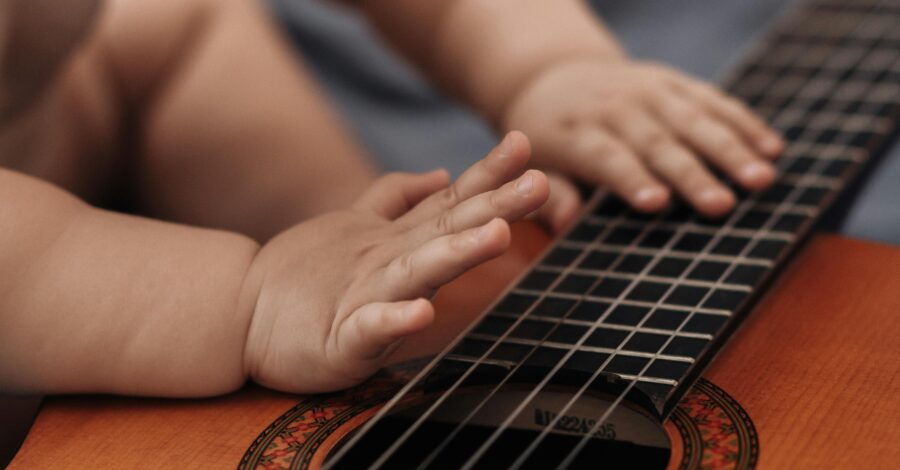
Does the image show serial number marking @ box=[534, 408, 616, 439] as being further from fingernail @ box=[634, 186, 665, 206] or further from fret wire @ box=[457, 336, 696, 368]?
fingernail @ box=[634, 186, 665, 206]

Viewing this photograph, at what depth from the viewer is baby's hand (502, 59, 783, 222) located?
684 millimetres

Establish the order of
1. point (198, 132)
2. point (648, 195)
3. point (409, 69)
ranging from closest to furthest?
1. point (648, 195)
2. point (198, 132)
3. point (409, 69)

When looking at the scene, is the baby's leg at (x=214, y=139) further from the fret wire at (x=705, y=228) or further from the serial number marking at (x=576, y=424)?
the serial number marking at (x=576, y=424)

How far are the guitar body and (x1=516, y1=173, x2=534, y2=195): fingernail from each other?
11cm

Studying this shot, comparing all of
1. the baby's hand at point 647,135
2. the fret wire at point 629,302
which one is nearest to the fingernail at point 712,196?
the baby's hand at point 647,135

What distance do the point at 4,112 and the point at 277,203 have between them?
0.22 metres

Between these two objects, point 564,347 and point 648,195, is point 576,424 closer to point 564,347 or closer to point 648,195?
point 564,347

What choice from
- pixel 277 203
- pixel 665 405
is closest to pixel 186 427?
pixel 665 405

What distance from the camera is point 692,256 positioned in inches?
24.2

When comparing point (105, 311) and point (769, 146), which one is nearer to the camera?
point (105, 311)

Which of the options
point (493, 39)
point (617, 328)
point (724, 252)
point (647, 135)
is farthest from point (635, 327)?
point (493, 39)

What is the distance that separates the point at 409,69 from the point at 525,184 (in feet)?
2.21

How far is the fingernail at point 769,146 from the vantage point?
0.71m

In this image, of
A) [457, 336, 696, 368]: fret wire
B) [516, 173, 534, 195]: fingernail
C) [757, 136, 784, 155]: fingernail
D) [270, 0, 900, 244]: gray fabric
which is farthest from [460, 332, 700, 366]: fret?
[270, 0, 900, 244]: gray fabric
